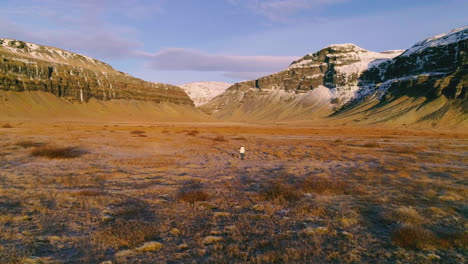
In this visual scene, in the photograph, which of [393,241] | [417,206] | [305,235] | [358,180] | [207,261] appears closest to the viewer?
[207,261]

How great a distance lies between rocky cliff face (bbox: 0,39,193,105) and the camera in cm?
12131

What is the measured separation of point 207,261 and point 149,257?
4.04ft

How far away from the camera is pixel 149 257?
18.4 feet

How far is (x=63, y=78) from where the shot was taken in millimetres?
137875

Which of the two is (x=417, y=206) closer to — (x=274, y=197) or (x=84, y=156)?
(x=274, y=197)

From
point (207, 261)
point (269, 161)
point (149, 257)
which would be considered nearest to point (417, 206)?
point (207, 261)

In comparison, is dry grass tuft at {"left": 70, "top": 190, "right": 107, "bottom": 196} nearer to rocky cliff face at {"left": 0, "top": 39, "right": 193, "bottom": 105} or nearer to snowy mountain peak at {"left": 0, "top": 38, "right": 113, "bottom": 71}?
rocky cliff face at {"left": 0, "top": 39, "right": 193, "bottom": 105}

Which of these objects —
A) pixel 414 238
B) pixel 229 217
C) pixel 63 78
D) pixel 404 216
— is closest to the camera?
pixel 414 238

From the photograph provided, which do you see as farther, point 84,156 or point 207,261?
point 84,156

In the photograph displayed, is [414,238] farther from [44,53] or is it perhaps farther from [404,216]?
[44,53]

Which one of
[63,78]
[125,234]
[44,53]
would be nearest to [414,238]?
[125,234]

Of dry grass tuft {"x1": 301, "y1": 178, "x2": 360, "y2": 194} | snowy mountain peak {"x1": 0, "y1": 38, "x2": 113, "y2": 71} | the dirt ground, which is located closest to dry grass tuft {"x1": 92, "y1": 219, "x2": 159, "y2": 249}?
the dirt ground

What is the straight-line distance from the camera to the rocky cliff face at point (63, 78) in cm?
12131

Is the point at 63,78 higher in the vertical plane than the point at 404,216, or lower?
higher
